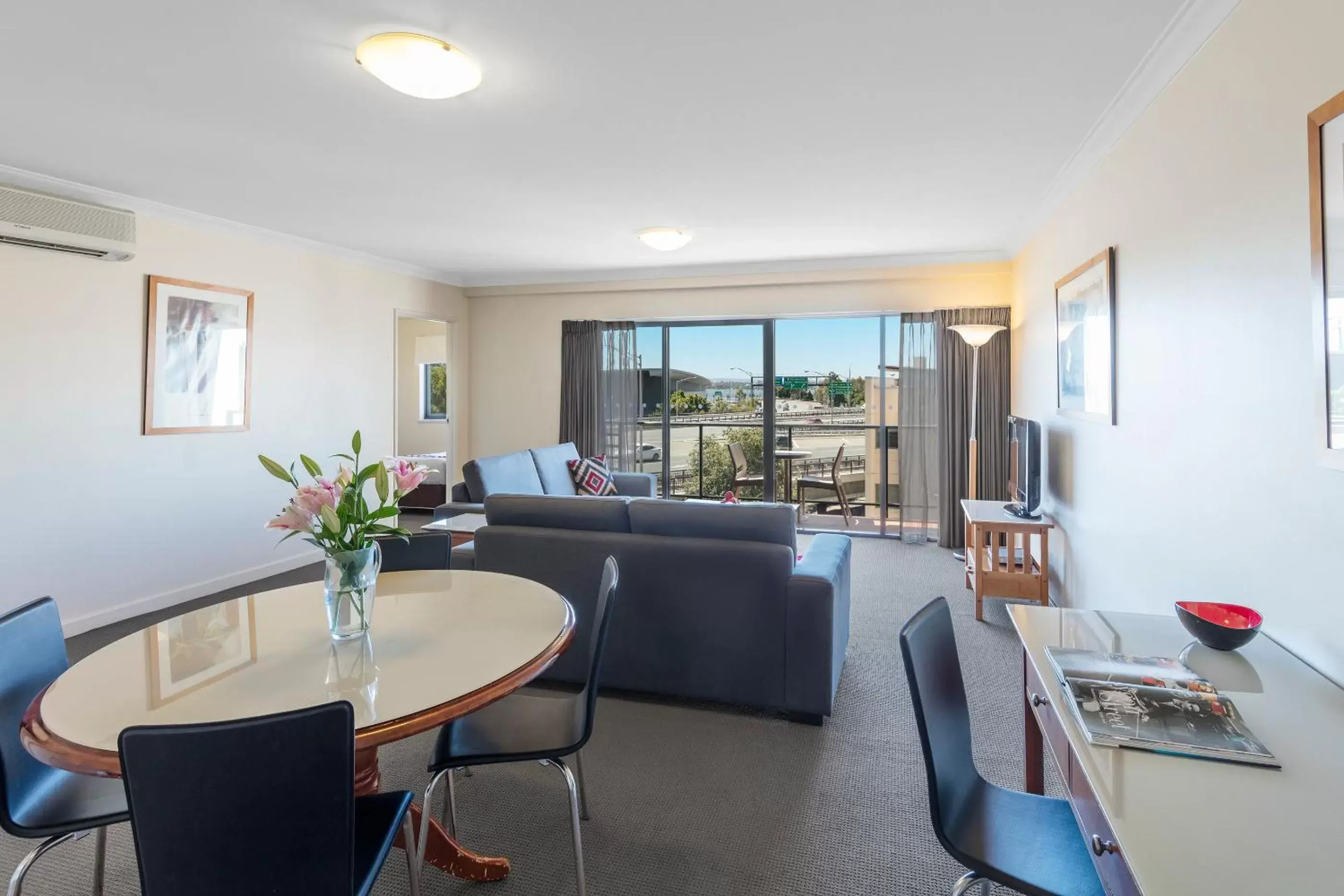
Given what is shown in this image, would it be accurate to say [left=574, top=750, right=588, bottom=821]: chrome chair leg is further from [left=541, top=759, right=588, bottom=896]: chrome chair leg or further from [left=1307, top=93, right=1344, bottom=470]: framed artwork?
[left=1307, top=93, right=1344, bottom=470]: framed artwork

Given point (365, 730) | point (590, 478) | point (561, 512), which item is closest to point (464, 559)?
point (561, 512)

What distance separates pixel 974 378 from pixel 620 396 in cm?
324

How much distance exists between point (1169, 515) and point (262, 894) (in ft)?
9.04

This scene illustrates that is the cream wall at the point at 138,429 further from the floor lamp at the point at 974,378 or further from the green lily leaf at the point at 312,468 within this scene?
the floor lamp at the point at 974,378

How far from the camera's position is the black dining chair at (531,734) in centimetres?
161

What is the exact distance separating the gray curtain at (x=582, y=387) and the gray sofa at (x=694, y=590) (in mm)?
3608

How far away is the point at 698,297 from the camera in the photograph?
640cm

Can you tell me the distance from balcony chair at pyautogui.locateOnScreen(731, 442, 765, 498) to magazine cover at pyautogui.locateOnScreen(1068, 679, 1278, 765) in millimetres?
5219

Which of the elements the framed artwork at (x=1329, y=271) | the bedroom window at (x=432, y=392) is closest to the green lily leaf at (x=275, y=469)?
the framed artwork at (x=1329, y=271)

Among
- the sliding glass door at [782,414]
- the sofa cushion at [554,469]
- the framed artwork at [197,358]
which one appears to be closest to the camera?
the framed artwork at [197,358]

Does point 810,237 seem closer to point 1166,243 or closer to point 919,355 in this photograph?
point 919,355

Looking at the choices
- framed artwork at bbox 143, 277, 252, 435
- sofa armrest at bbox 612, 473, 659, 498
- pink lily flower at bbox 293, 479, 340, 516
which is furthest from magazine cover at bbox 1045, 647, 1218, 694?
framed artwork at bbox 143, 277, 252, 435

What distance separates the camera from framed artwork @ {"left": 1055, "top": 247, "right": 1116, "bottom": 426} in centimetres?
288

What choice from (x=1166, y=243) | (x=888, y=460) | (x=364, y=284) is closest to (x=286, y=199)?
(x=364, y=284)
